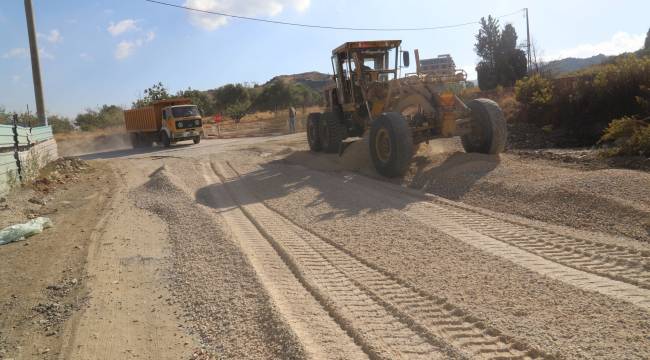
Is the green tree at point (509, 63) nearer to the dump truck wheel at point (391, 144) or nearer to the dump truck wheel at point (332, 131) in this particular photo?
the dump truck wheel at point (332, 131)

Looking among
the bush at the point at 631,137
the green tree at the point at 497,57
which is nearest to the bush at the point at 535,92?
the bush at the point at 631,137

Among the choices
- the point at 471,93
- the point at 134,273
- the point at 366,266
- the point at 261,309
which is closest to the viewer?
the point at 261,309

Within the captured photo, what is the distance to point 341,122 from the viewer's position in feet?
48.2

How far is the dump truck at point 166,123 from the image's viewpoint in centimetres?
2550

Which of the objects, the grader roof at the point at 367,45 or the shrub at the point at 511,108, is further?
the shrub at the point at 511,108

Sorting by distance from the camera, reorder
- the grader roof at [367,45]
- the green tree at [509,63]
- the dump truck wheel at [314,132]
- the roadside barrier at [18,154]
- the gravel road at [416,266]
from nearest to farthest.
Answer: the gravel road at [416,266]
the roadside barrier at [18,154]
the grader roof at [367,45]
the dump truck wheel at [314,132]
the green tree at [509,63]

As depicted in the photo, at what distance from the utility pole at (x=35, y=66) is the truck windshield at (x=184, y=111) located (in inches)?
300

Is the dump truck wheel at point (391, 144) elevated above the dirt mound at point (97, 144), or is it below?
below

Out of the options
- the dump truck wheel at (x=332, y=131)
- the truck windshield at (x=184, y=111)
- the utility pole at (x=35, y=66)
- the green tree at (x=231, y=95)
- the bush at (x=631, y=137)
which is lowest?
the bush at (x=631, y=137)

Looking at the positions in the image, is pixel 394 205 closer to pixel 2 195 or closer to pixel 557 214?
pixel 557 214

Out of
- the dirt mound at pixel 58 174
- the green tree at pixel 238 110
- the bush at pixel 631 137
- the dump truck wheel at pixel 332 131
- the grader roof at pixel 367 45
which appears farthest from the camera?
the green tree at pixel 238 110

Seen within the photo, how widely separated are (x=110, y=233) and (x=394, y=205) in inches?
168

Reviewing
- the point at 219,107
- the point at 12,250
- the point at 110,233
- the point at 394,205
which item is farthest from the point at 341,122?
the point at 219,107

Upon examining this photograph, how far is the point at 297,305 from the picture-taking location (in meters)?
4.28
